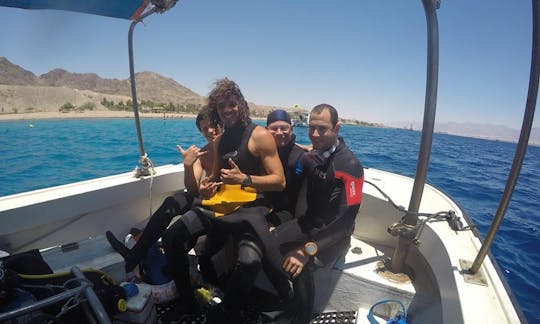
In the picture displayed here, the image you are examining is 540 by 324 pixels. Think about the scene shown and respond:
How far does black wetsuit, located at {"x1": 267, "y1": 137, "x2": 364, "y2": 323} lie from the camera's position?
175 cm

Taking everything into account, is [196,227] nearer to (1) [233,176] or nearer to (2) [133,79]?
(1) [233,176]

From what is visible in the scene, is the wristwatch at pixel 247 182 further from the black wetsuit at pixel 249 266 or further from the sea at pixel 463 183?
the sea at pixel 463 183

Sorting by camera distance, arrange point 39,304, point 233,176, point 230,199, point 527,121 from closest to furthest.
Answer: point 39,304, point 527,121, point 233,176, point 230,199

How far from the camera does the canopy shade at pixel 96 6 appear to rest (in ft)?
5.06

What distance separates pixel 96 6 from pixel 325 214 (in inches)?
88.3

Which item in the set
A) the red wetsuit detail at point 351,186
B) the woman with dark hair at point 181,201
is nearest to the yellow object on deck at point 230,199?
the woman with dark hair at point 181,201

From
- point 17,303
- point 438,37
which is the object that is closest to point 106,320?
point 17,303

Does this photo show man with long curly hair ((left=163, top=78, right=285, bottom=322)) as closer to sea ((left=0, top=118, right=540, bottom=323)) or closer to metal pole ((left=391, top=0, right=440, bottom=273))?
metal pole ((left=391, top=0, right=440, bottom=273))

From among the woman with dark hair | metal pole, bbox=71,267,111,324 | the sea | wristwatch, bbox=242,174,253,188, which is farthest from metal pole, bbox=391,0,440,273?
the sea

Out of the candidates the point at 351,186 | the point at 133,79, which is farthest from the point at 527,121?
the point at 133,79

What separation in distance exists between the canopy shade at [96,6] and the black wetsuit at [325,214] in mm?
1759

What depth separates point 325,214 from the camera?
1908 millimetres

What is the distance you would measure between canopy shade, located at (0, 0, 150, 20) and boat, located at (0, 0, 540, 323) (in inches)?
0.5

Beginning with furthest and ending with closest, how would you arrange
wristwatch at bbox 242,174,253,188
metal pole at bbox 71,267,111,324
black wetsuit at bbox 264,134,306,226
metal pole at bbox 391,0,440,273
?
1. black wetsuit at bbox 264,134,306,226
2. wristwatch at bbox 242,174,253,188
3. metal pole at bbox 391,0,440,273
4. metal pole at bbox 71,267,111,324
